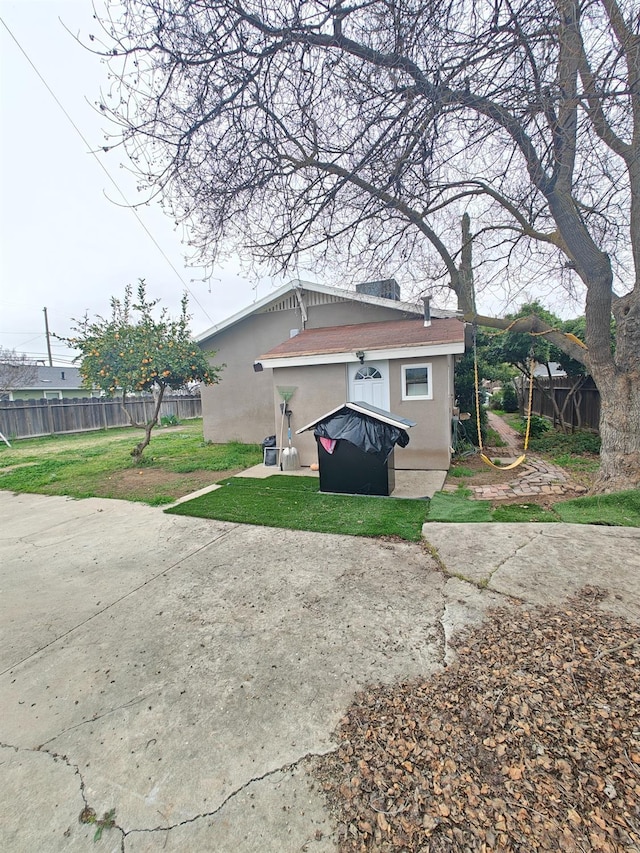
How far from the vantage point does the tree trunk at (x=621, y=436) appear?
18.3 ft

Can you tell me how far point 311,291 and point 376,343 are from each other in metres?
3.78

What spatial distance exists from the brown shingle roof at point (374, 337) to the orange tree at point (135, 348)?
77.6 inches

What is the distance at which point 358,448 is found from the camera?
6152 millimetres

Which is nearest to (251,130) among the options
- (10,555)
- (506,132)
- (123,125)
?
(123,125)

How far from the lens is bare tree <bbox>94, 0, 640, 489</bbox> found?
9.79 ft

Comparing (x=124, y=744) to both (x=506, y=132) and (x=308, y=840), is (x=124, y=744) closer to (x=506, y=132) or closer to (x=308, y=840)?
(x=308, y=840)

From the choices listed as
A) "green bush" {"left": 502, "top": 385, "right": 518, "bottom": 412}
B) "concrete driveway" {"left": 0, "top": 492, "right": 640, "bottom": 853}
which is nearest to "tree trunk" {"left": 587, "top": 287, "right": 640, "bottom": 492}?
"concrete driveway" {"left": 0, "top": 492, "right": 640, "bottom": 853}

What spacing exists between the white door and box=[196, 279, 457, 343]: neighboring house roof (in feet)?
6.92

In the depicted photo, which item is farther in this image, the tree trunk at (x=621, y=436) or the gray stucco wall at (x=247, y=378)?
the gray stucco wall at (x=247, y=378)

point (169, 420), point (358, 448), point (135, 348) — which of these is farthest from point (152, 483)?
point (169, 420)

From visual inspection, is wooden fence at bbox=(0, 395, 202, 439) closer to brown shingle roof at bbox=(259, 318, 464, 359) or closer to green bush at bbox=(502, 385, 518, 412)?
brown shingle roof at bbox=(259, 318, 464, 359)

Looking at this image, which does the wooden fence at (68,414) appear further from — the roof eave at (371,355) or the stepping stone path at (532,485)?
the stepping stone path at (532,485)

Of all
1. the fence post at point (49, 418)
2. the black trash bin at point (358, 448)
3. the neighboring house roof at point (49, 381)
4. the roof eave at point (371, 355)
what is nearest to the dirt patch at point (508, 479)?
the black trash bin at point (358, 448)

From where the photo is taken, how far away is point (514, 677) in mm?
2209
